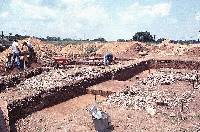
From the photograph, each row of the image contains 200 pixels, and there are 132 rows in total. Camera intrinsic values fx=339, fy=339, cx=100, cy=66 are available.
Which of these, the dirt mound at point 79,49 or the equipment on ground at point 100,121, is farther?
the dirt mound at point 79,49

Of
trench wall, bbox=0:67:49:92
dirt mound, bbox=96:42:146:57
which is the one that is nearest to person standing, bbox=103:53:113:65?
trench wall, bbox=0:67:49:92

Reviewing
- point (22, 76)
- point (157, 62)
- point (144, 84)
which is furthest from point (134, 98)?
point (157, 62)

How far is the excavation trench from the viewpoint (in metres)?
9.07

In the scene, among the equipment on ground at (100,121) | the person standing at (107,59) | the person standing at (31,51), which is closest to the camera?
the equipment on ground at (100,121)

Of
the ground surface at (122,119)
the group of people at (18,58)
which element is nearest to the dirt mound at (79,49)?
the group of people at (18,58)

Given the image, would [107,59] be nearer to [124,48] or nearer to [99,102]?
[99,102]

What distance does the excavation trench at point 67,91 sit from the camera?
9070mm

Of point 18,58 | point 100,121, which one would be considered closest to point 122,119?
point 100,121

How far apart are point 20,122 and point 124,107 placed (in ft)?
9.30

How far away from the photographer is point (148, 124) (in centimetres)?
809

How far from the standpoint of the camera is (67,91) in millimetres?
11219

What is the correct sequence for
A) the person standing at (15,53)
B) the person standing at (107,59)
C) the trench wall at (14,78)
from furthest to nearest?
the person standing at (107,59)
the person standing at (15,53)
the trench wall at (14,78)

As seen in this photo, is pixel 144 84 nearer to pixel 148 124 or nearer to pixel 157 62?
pixel 148 124

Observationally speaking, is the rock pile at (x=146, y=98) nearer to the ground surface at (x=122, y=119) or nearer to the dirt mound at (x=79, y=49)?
the ground surface at (x=122, y=119)
